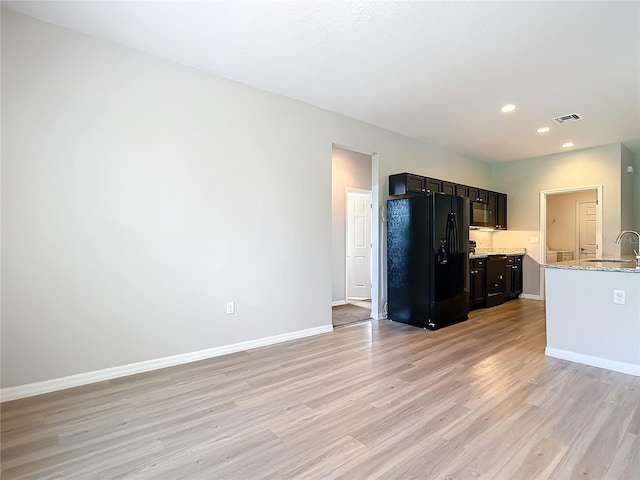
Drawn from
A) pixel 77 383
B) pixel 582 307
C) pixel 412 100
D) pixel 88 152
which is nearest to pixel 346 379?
pixel 77 383

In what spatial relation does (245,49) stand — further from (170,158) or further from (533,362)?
(533,362)

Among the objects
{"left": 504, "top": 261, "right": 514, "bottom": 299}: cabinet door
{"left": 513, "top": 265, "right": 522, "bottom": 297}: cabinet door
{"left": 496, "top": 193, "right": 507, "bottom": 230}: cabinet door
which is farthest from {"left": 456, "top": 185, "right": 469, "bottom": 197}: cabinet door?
{"left": 513, "top": 265, "right": 522, "bottom": 297}: cabinet door

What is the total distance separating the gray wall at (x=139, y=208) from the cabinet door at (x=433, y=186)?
6.55 ft

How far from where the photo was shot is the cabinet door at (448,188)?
529 centimetres

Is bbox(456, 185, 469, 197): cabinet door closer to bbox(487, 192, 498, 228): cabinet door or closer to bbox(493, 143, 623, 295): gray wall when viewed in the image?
bbox(487, 192, 498, 228): cabinet door

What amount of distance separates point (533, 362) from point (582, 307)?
28.5 inches

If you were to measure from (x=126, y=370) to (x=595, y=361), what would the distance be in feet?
14.0

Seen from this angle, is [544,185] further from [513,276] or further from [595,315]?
[595,315]

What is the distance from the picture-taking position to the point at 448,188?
538 cm

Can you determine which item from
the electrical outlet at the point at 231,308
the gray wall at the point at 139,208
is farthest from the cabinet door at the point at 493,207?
the electrical outlet at the point at 231,308

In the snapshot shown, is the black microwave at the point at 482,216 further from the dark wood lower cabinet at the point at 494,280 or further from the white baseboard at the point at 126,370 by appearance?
the white baseboard at the point at 126,370

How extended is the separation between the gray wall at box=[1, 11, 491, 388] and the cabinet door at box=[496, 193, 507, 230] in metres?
4.51

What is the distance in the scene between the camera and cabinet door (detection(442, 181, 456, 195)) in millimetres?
5285

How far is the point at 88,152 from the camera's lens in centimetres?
261
